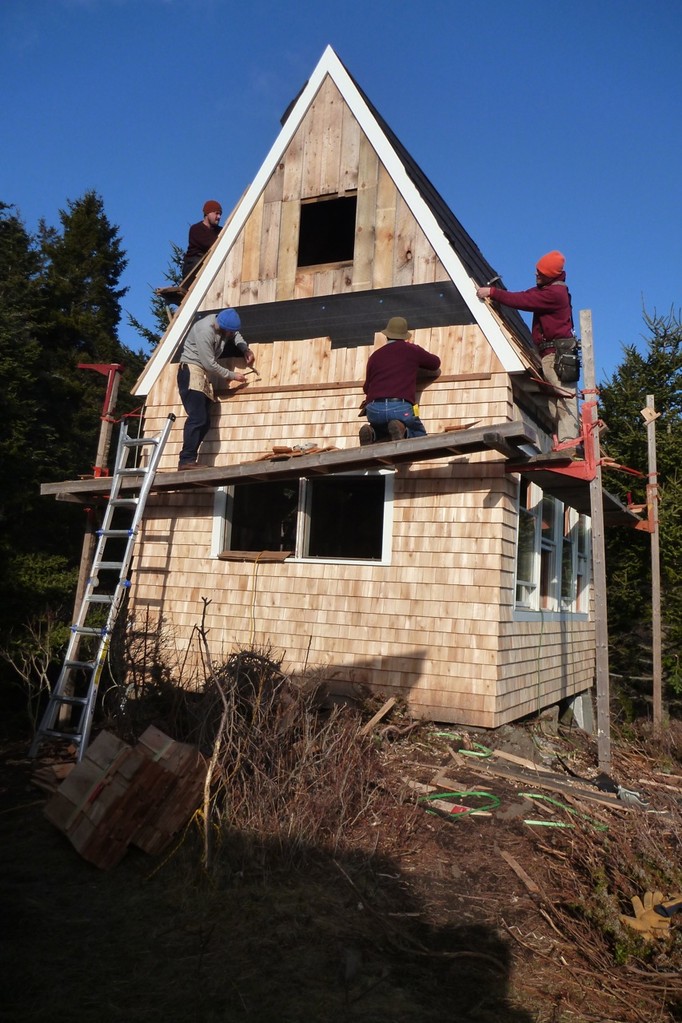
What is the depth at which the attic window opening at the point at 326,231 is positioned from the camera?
1076 centimetres

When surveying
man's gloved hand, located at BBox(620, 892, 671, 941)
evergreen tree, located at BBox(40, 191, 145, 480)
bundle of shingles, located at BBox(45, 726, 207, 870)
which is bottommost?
man's gloved hand, located at BBox(620, 892, 671, 941)

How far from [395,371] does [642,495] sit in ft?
35.0

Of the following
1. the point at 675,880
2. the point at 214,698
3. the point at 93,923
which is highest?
the point at 214,698

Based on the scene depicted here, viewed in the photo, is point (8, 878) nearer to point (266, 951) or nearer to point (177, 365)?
point (266, 951)

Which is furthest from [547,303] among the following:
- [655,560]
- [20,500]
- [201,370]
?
[20,500]

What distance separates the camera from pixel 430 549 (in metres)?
9.08

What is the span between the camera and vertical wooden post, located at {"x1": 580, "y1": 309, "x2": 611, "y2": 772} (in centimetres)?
795

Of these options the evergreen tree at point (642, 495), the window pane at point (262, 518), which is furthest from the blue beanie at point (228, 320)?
the evergreen tree at point (642, 495)

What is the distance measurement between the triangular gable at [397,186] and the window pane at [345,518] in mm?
2158

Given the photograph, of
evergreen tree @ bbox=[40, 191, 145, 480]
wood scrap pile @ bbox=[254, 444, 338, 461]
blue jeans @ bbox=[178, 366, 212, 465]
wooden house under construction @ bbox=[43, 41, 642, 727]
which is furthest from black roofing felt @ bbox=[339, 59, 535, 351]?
evergreen tree @ bbox=[40, 191, 145, 480]

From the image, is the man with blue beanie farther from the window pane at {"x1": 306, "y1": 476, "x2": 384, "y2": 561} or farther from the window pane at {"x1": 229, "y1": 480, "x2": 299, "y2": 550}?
the window pane at {"x1": 306, "y1": 476, "x2": 384, "y2": 561}

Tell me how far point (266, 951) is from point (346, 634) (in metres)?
4.93

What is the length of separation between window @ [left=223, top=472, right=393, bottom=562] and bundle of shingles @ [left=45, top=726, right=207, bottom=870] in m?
4.19

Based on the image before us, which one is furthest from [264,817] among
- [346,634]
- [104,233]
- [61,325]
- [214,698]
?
[104,233]
